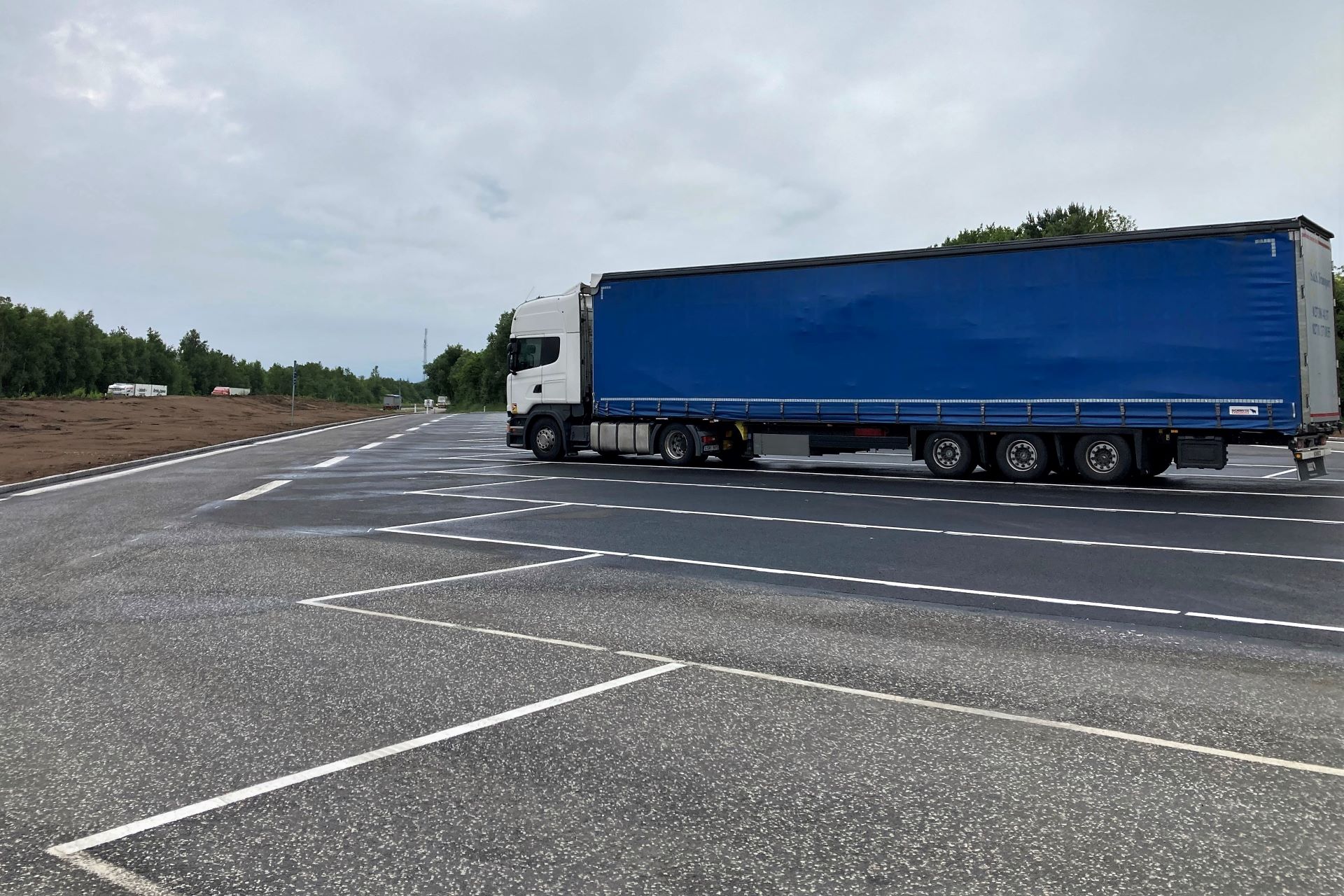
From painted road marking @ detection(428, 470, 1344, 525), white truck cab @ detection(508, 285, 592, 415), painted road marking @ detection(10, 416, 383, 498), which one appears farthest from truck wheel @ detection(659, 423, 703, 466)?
painted road marking @ detection(10, 416, 383, 498)

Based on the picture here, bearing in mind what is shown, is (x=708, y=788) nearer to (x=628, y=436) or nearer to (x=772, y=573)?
(x=772, y=573)

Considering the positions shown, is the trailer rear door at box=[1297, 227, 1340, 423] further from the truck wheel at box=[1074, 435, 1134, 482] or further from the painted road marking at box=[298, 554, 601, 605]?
the painted road marking at box=[298, 554, 601, 605]

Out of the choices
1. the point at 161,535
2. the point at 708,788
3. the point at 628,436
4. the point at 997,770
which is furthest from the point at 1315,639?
the point at 628,436

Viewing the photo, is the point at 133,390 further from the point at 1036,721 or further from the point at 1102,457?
the point at 1036,721

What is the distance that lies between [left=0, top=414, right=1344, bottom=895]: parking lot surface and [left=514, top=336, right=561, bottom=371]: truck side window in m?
12.4

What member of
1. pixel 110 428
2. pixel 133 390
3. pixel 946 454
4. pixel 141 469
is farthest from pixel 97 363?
pixel 946 454

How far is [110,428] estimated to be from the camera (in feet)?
131

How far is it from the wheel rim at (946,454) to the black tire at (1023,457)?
0.72m

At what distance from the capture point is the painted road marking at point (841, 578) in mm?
6742

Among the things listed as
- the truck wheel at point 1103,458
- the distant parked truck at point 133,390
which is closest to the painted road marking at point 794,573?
the truck wheel at point 1103,458

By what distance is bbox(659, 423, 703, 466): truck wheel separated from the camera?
20.4 meters

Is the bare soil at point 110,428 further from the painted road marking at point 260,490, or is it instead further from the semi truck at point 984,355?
the semi truck at point 984,355

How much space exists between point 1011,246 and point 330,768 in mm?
15428

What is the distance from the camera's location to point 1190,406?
48.5 ft
